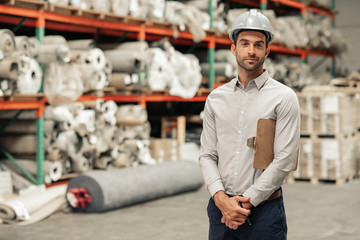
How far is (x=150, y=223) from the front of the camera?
6379mm

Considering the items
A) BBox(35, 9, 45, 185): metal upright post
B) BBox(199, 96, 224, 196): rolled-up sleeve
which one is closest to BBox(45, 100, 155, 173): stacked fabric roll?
Answer: BBox(35, 9, 45, 185): metal upright post

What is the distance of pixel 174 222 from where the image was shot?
6.43 metres

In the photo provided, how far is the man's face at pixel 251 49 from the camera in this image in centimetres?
271

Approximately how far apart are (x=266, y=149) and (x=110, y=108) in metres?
5.75

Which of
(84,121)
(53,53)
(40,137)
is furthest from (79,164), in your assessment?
(53,53)

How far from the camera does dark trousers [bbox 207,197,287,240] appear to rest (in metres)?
2.68

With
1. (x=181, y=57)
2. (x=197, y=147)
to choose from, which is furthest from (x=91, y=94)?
(x=197, y=147)

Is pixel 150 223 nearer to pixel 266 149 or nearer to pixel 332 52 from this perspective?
pixel 266 149

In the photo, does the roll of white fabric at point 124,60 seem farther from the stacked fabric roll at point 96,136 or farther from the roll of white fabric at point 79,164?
the roll of white fabric at point 79,164

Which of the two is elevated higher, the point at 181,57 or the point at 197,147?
the point at 181,57

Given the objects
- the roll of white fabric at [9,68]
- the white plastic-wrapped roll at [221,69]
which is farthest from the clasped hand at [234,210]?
the white plastic-wrapped roll at [221,69]

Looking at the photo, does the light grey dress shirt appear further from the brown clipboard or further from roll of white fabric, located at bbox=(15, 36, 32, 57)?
roll of white fabric, located at bbox=(15, 36, 32, 57)

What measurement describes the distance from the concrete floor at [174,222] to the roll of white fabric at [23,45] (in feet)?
6.77

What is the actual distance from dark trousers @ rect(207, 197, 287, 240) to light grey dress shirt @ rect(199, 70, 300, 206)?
0.29ft
